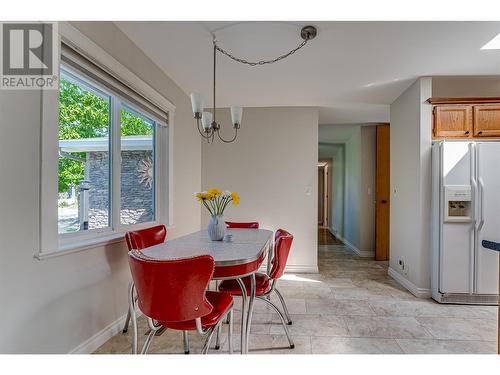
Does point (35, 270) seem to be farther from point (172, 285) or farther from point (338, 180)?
point (338, 180)

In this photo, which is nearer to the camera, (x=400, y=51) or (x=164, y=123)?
(x=400, y=51)

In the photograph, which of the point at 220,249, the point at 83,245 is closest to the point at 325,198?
the point at 220,249

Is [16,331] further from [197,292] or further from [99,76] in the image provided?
[99,76]

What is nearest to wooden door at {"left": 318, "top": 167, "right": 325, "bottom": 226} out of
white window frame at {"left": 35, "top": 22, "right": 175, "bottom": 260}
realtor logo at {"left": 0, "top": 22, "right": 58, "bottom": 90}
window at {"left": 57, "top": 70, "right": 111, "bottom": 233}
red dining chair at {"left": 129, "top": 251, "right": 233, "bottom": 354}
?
white window frame at {"left": 35, "top": 22, "right": 175, "bottom": 260}

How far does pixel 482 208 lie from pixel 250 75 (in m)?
2.75

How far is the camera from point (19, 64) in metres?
1.46

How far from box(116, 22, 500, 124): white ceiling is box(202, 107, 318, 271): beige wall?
16.9 inches

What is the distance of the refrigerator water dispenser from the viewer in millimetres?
2715

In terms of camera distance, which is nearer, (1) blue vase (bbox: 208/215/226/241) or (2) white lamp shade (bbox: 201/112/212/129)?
(1) blue vase (bbox: 208/215/226/241)

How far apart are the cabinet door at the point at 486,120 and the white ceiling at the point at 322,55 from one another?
38 centimetres

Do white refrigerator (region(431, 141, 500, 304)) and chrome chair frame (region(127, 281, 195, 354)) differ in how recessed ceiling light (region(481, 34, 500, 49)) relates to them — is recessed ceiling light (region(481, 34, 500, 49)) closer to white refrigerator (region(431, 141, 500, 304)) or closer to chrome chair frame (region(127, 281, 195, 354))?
white refrigerator (region(431, 141, 500, 304))
